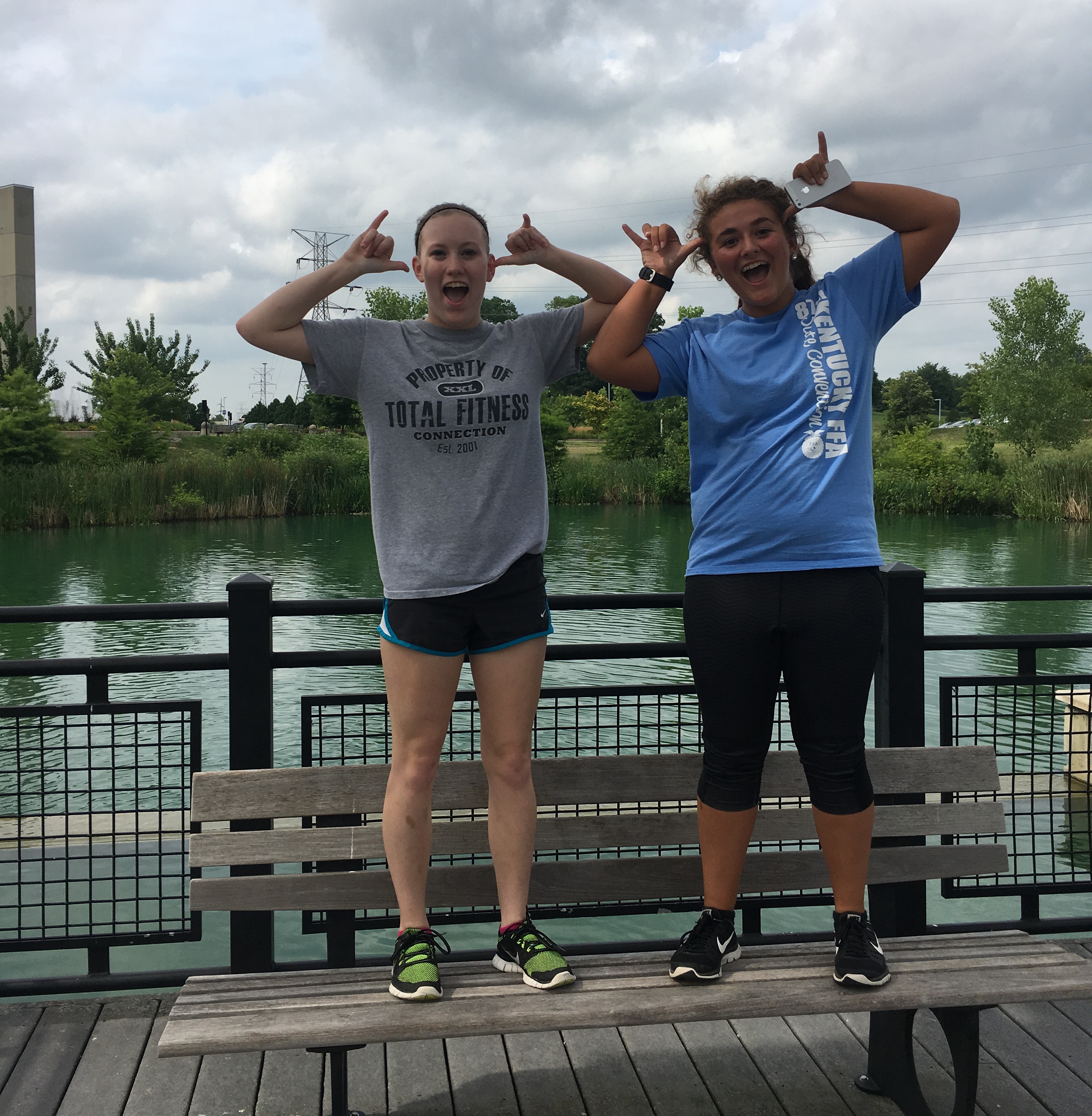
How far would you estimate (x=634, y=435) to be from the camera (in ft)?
172

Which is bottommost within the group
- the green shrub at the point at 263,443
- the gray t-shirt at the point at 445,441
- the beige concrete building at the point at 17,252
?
the gray t-shirt at the point at 445,441

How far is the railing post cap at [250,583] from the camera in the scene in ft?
8.32

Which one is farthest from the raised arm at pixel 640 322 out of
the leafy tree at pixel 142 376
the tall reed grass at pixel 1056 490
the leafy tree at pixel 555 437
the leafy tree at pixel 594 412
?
the leafy tree at pixel 594 412

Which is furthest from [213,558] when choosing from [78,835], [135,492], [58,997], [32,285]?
[32,285]

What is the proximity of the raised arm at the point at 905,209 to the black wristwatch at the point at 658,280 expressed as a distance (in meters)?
0.30

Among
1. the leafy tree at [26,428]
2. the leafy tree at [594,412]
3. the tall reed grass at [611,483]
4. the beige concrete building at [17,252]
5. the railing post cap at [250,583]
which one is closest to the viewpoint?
the railing post cap at [250,583]

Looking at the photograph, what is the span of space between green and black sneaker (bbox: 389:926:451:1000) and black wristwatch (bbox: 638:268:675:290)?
1363mm

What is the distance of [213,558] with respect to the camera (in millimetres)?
25812

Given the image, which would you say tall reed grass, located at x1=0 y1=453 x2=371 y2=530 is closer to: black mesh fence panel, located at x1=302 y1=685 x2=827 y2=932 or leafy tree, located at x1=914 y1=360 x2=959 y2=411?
black mesh fence panel, located at x1=302 y1=685 x2=827 y2=932

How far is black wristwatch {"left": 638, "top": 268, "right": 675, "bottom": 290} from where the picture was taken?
2191 mm

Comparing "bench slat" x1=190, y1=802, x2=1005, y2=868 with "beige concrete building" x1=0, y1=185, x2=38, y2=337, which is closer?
"bench slat" x1=190, y1=802, x2=1005, y2=868

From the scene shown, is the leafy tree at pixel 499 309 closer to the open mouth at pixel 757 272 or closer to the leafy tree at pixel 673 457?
the leafy tree at pixel 673 457

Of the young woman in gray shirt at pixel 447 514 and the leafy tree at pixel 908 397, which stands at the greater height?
the leafy tree at pixel 908 397

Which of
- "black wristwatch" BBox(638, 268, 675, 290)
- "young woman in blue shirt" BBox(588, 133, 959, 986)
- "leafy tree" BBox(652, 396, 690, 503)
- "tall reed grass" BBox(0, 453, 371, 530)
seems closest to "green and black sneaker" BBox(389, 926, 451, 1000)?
"young woman in blue shirt" BBox(588, 133, 959, 986)
